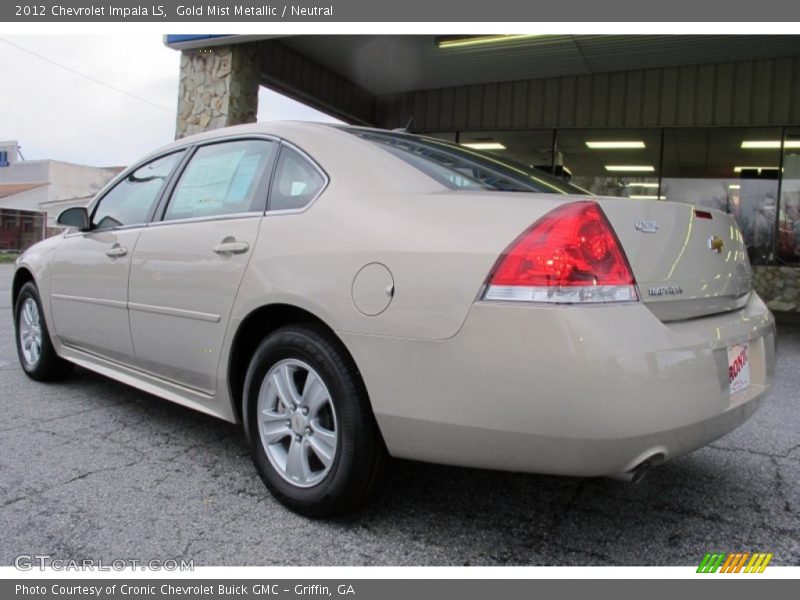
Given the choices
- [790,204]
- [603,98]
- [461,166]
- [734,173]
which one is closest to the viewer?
[461,166]

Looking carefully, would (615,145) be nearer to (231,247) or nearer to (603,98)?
(603,98)

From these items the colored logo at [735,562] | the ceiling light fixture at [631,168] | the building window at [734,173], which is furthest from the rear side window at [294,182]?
the ceiling light fixture at [631,168]

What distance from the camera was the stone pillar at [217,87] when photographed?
26.4ft

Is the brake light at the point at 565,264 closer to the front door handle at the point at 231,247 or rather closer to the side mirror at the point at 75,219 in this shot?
the front door handle at the point at 231,247

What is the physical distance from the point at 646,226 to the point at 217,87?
7.27m

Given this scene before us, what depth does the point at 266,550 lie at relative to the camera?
215 cm

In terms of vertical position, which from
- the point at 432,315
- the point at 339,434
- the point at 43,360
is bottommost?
the point at 43,360

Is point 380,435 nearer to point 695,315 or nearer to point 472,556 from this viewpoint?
point 472,556

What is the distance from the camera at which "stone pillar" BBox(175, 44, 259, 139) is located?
316 inches

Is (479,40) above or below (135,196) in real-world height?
above

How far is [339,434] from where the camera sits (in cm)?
221

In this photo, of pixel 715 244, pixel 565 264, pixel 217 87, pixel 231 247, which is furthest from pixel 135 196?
pixel 217 87

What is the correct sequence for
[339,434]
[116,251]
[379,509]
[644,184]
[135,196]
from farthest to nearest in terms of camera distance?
[644,184] < [135,196] < [116,251] < [379,509] < [339,434]
